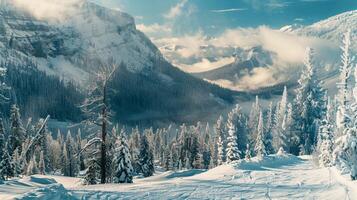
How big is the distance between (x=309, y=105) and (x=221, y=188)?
40998 millimetres

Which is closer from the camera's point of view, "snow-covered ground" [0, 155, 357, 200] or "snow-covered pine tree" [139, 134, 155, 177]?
"snow-covered ground" [0, 155, 357, 200]

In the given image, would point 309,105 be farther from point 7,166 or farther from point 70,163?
point 70,163

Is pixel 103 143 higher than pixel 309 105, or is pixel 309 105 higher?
pixel 309 105

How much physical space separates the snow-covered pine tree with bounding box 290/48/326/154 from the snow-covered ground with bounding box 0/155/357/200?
110ft

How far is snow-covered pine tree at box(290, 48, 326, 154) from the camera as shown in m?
66.1

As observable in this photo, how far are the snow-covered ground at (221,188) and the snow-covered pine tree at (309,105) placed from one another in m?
33.5

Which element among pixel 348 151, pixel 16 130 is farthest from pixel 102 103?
pixel 16 130

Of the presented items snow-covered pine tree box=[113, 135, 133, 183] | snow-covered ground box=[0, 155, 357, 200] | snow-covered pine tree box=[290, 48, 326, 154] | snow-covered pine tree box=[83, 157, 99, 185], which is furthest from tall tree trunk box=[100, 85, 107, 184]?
snow-covered pine tree box=[290, 48, 326, 154]

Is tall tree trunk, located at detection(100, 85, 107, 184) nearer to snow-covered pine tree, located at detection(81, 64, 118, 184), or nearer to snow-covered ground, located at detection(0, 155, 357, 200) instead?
snow-covered pine tree, located at detection(81, 64, 118, 184)

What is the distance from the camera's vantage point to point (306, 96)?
66.9 meters

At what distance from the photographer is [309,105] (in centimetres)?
6656

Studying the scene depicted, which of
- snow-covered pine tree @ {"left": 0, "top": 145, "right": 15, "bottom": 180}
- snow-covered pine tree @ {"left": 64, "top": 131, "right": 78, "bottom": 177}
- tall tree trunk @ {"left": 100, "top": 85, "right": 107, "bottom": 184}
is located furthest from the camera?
snow-covered pine tree @ {"left": 64, "top": 131, "right": 78, "bottom": 177}

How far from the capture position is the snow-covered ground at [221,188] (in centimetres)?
2588

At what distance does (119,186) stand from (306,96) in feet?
144
